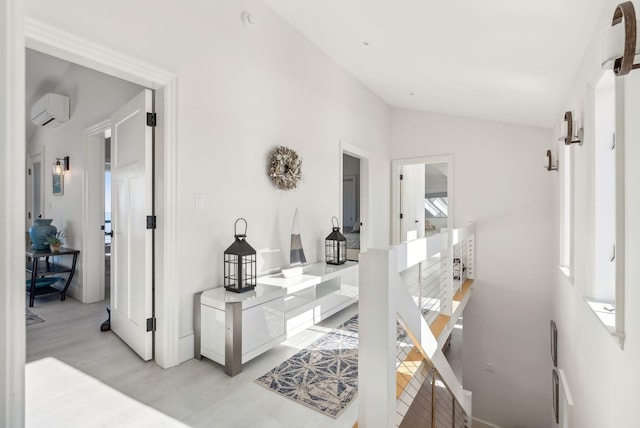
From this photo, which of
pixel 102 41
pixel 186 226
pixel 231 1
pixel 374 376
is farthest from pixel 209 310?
pixel 231 1

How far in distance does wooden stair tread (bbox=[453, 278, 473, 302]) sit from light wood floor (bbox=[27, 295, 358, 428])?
179cm

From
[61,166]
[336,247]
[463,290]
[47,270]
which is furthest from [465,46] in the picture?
[47,270]

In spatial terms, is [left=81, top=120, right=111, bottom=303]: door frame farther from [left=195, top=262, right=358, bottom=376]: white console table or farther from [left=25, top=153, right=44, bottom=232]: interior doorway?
[left=195, top=262, right=358, bottom=376]: white console table

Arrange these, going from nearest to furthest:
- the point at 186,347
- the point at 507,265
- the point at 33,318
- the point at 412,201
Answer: the point at 186,347 < the point at 33,318 < the point at 507,265 < the point at 412,201

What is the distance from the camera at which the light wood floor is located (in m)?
1.77

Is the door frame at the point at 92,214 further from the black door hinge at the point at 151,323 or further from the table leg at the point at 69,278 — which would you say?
the black door hinge at the point at 151,323

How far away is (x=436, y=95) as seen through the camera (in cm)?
422

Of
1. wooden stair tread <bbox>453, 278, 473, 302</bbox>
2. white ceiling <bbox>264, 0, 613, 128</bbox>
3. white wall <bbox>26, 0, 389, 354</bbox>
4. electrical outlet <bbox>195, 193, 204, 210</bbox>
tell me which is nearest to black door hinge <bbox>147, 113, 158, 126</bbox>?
white wall <bbox>26, 0, 389, 354</bbox>

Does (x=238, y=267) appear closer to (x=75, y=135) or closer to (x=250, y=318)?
(x=250, y=318)

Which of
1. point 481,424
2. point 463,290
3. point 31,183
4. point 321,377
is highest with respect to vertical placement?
point 31,183

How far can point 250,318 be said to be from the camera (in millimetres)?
2246

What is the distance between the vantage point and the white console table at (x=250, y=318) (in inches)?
84.9

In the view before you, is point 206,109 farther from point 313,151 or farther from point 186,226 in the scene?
point 313,151

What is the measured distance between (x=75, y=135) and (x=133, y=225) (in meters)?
2.41
